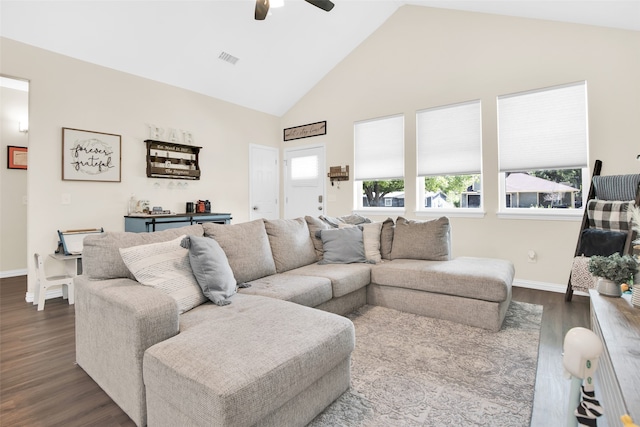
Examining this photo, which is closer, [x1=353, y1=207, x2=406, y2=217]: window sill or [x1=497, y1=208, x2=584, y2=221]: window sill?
[x1=497, y1=208, x2=584, y2=221]: window sill

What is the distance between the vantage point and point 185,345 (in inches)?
54.8

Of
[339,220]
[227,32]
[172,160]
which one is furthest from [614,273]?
[172,160]

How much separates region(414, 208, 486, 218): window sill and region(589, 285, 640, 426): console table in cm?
240

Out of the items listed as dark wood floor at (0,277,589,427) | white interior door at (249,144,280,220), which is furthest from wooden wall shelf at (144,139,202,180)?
dark wood floor at (0,277,589,427)

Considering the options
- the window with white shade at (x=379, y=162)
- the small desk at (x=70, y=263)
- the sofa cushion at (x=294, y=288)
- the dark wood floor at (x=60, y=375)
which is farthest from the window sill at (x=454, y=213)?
the small desk at (x=70, y=263)

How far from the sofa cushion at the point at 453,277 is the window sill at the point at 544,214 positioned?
116cm

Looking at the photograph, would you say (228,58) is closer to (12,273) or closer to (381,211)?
(381,211)

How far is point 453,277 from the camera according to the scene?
2729 mm

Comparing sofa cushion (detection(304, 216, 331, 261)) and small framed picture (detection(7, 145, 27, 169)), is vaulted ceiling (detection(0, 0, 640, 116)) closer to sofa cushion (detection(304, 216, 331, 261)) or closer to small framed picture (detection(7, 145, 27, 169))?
small framed picture (detection(7, 145, 27, 169))

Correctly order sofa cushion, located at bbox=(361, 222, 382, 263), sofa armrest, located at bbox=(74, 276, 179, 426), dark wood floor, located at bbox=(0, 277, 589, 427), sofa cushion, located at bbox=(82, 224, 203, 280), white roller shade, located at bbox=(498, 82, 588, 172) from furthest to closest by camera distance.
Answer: white roller shade, located at bbox=(498, 82, 588, 172) < sofa cushion, located at bbox=(361, 222, 382, 263) < sofa cushion, located at bbox=(82, 224, 203, 280) < dark wood floor, located at bbox=(0, 277, 589, 427) < sofa armrest, located at bbox=(74, 276, 179, 426)

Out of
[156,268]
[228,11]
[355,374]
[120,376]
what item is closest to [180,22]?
[228,11]

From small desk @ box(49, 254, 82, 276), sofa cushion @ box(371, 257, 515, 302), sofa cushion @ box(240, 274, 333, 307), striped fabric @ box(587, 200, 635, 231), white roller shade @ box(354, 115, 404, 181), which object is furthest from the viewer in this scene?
white roller shade @ box(354, 115, 404, 181)

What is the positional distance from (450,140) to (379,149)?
3.56 ft

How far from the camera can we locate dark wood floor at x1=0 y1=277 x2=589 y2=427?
5.34 ft
